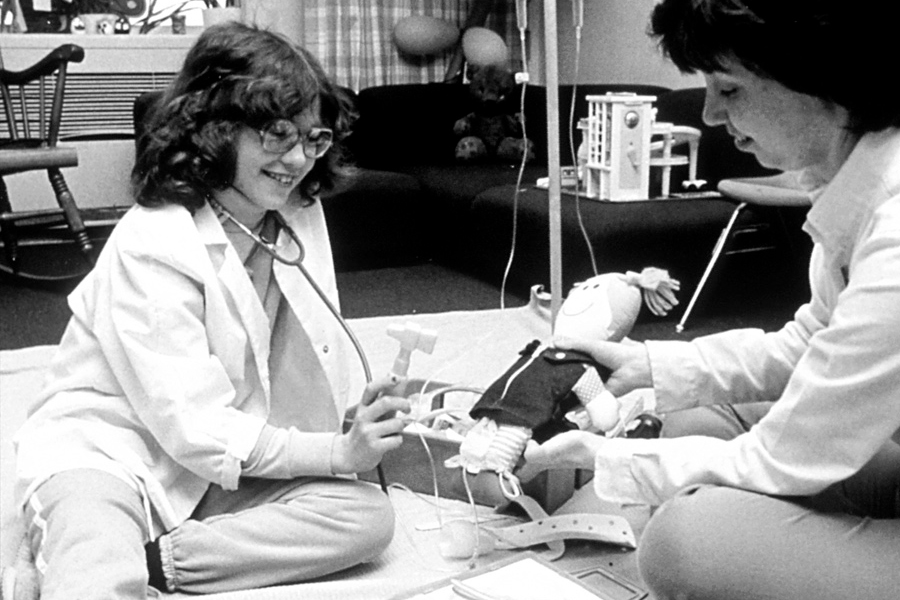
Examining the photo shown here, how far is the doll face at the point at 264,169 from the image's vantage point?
127 cm

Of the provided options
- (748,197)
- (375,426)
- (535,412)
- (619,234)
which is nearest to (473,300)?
(619,234)

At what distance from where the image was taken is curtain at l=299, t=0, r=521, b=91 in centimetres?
405

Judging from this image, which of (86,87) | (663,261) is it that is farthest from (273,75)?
(86,87)

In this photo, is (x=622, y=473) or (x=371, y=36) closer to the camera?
(x=622, y=473)

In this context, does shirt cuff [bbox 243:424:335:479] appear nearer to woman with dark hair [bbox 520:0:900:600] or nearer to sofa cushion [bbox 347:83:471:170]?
woman with dark hair [bbox 520:0:900:600]

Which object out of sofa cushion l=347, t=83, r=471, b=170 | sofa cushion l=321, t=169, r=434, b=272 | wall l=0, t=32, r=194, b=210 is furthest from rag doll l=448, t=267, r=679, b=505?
wall l=0, t=32, r=194, b=210

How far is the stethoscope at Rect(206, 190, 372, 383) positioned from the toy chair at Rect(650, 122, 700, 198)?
5.21ft

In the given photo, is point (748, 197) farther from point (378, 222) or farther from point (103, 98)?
point (103, 98)

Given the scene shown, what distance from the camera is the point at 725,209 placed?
264cm

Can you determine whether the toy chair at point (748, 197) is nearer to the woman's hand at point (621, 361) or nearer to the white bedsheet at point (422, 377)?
the white bedsheet at point (422, 377)

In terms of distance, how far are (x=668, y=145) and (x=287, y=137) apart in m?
1.70

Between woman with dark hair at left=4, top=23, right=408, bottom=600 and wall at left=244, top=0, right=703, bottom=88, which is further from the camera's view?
wall at left=244, top=0, right=703, bottom=88

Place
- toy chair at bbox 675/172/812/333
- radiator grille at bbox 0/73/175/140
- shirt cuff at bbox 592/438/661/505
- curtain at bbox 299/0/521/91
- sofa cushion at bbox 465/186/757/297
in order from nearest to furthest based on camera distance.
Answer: shirt cuff at bbox 592/438/661/505 → toy chair at bbox 675/172/812/333 → sofa cushion at bbox 465/186/757/297 → radiator grille at bbox 0/73/175/140 → curtain at bbox 299/0/521/91

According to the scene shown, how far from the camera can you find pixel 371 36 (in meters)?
4.14
